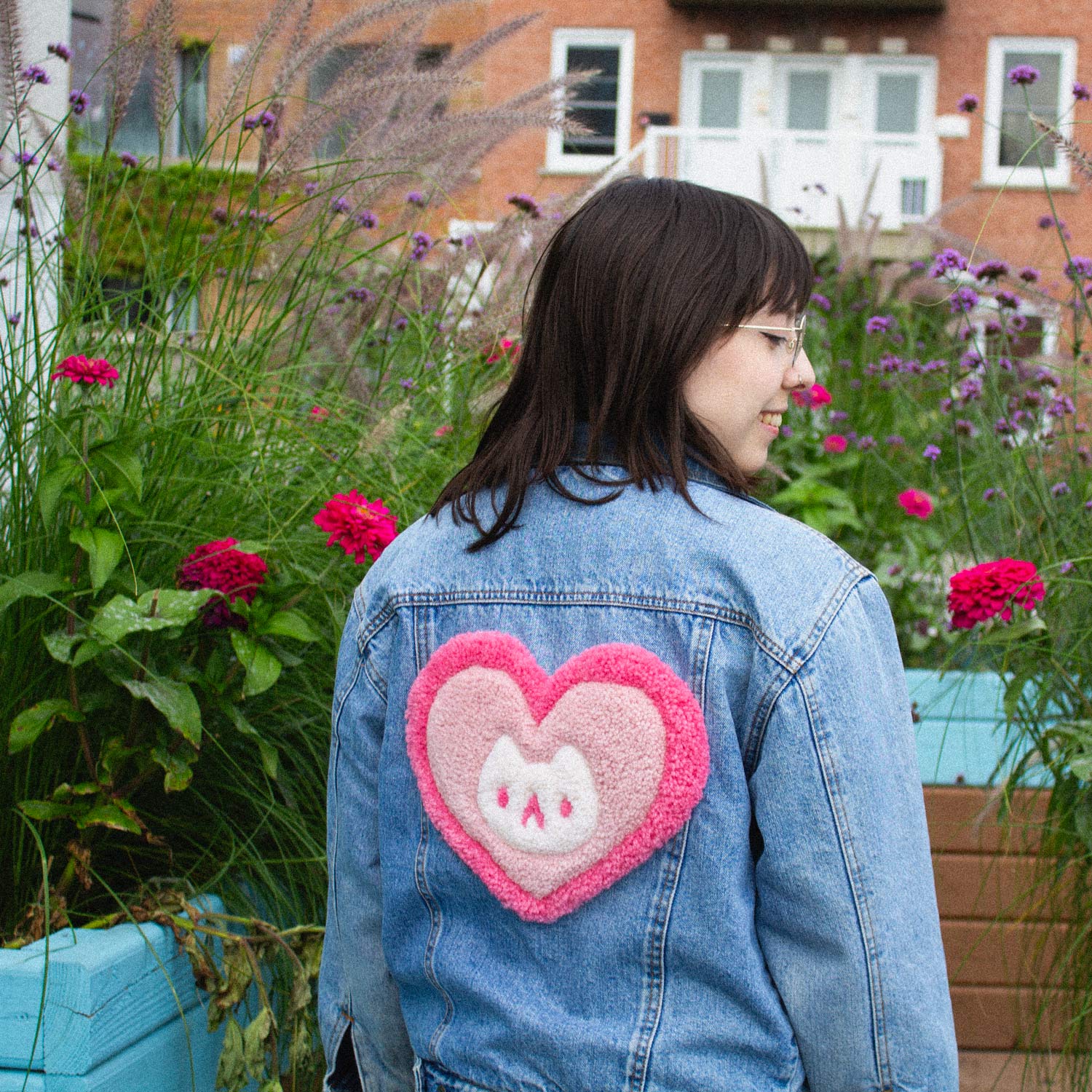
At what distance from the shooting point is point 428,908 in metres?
1.14

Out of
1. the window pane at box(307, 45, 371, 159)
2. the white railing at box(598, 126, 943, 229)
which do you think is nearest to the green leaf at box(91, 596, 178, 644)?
the window pane at box(307, 45, 371, 159)

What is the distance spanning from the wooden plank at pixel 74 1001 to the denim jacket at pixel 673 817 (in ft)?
1.57

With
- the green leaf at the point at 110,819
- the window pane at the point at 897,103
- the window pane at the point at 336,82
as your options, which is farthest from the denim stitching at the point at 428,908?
the window pane at the point at 897,103

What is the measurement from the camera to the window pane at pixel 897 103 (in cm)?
1411

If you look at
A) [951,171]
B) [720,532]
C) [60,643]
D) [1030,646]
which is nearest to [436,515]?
[720,532]

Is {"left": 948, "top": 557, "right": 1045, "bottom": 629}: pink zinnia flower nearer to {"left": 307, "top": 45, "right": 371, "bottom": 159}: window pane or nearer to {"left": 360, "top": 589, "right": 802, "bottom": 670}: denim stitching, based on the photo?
{"left": 360, "top": 589, "right": 802, "bottom": 670}: denim stitching

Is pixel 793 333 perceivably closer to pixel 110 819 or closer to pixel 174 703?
pixel 174 703

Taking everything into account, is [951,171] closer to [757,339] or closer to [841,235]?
[841,235]

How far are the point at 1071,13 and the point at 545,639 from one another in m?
14.9

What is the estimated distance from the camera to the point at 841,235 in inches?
163

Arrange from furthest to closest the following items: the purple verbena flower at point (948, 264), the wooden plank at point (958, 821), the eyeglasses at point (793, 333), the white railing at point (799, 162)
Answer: the white railing at point (799, 162) → the wooden plank at point (958, 821) → the purple verbena flower at point (948, 264) → the eyeglasses at point (793, 333)

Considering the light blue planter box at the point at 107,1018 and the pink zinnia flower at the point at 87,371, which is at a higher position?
the pink zinnia flower at the point at 87,371

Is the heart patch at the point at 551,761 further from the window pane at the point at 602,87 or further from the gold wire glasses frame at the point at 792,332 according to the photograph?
the window pane at the point at 602,87

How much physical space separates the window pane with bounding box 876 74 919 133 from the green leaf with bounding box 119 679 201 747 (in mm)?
14260
